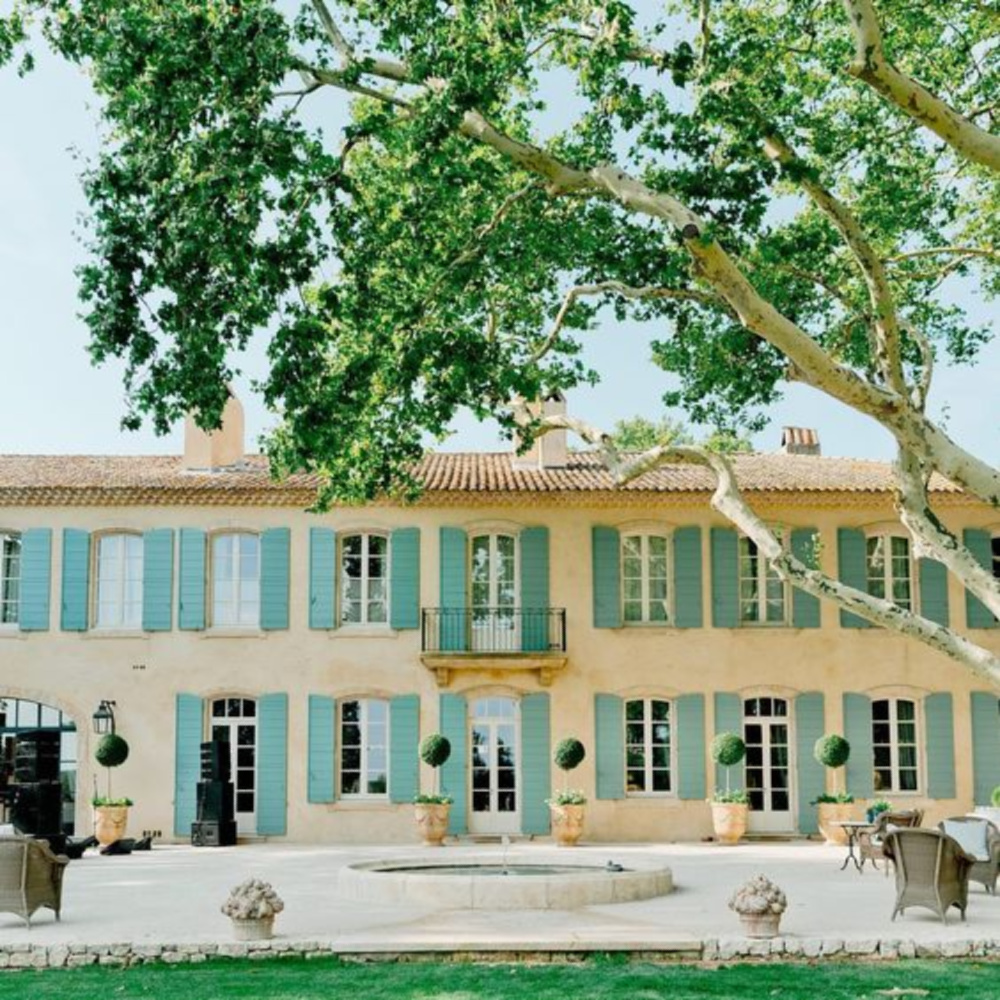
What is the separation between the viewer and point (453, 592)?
2153 centimetres

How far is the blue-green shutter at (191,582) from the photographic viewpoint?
2150cm

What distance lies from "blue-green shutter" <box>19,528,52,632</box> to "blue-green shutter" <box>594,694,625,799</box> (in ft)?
27.4

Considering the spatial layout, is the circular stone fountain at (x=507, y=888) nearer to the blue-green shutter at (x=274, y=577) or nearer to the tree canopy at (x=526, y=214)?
the tree canopy at (x=526, y=214)

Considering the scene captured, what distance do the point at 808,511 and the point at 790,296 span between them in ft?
22.0

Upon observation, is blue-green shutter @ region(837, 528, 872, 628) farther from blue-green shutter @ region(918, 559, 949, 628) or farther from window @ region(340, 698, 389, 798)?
window @ region(340, 698, 389, 798)

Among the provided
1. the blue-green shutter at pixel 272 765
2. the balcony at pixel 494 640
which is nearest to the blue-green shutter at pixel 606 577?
the balcony at pixel 494 640

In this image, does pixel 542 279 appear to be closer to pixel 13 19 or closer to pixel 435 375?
pixel 435 375

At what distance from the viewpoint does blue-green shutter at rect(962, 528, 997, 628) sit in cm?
2197

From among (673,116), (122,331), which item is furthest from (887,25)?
(122,331)

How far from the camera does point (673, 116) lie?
12.6 metres

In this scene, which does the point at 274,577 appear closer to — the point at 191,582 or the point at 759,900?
the point at 191,582

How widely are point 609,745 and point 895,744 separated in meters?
4.38

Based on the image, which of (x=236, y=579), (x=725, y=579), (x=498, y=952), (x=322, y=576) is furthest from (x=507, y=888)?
(x=236, y=579)

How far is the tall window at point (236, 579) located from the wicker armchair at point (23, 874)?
10.6m
